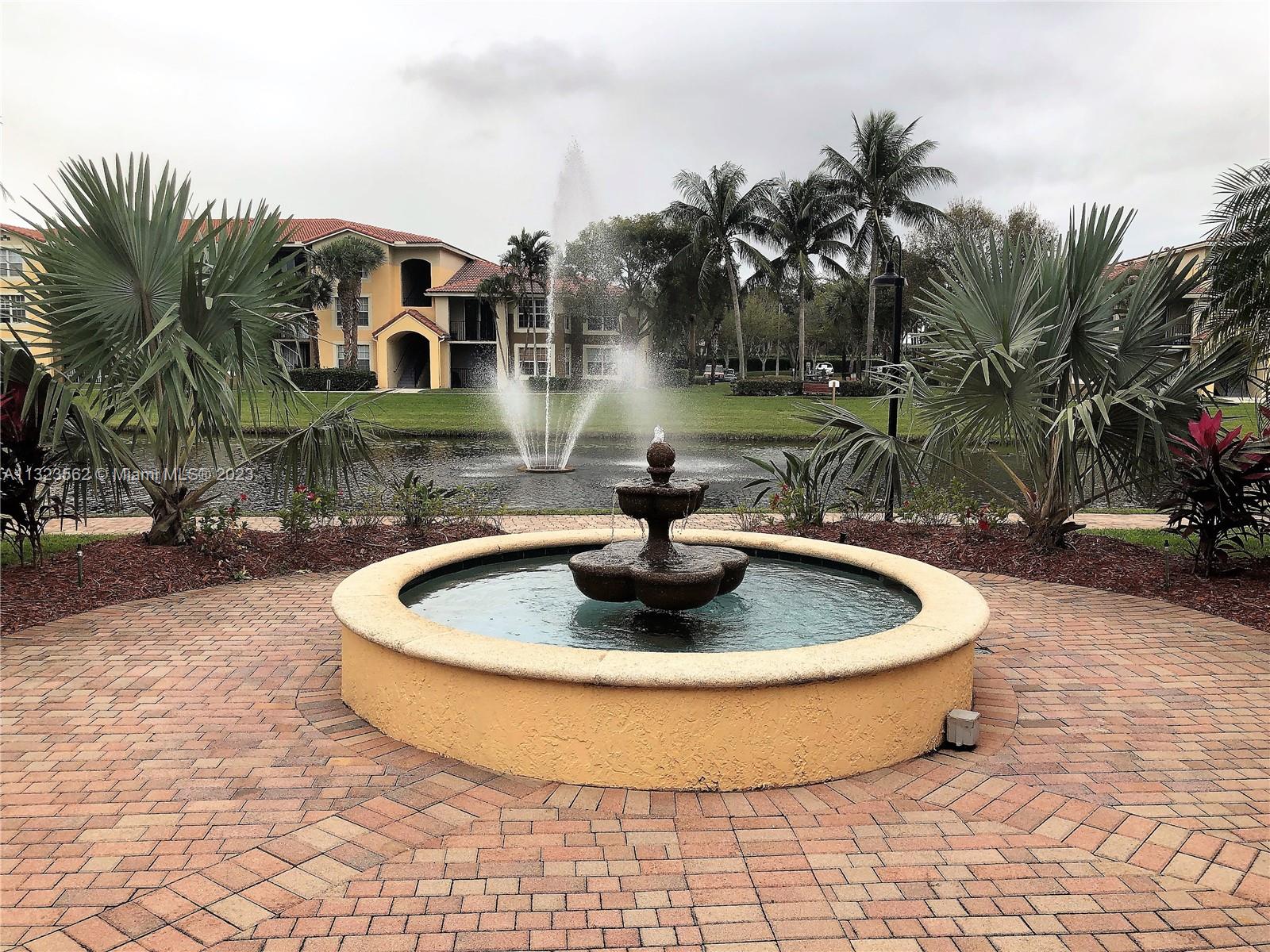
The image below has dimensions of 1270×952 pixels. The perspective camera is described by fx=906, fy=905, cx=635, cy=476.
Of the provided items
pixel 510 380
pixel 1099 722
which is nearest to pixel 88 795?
pixel 1099 722

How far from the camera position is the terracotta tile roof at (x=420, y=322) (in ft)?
166

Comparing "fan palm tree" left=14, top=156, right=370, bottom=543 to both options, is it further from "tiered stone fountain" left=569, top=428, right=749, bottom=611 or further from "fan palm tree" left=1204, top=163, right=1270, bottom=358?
"fan palm tree" left=1204, top=163, right=1270, bottom=358

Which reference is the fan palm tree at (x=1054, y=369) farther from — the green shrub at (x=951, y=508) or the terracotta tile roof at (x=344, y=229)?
the terracotta tile roof at (x=344, y=229)

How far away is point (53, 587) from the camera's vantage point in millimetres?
7508

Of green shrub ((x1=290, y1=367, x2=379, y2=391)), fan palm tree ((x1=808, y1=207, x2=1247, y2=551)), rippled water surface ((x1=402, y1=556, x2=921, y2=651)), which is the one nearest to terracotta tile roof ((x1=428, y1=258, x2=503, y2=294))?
green shrub ((x1=290, y1=367, x2=379, y2=391))

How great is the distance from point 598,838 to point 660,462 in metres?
2.68

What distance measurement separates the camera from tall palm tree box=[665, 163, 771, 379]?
153 feet

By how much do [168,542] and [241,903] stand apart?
6.28 m

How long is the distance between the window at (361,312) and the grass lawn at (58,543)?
4495 centimetres

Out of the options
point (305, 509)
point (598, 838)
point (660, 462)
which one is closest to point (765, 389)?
point (305, 509)

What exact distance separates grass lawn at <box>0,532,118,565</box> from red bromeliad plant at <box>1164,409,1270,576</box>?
10.3 meters

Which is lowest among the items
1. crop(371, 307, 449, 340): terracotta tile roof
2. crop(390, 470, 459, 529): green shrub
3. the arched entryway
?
crop(390, 470, 459, 529): green shrub

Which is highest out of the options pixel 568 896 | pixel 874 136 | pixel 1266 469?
pixel 874 136

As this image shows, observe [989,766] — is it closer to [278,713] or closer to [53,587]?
[278,713]
